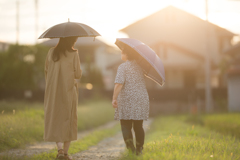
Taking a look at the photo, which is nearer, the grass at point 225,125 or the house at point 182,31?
the grass at point 225,125

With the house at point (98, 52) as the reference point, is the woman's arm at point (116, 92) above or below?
below

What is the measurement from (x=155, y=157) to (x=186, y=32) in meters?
32.9

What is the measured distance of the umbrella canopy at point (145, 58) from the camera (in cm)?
540

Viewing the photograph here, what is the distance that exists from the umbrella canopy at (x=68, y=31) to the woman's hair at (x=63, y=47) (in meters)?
0.12

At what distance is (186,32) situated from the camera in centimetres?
3612

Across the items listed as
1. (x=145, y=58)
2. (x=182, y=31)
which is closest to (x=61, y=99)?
(x=145, y=58)

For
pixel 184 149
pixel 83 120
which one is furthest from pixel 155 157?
pixel 83 120

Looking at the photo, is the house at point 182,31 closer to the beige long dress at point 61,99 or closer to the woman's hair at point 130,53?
the woman's hair at point 130,53

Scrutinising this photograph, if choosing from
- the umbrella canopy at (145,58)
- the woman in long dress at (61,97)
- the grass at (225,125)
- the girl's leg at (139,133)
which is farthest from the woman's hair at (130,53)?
the grass at (225,125)

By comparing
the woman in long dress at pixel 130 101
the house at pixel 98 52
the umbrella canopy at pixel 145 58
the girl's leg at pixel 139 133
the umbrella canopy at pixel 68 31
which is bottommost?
the girl's leg at pixel 139 133

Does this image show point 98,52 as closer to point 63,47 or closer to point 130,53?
point 130,53

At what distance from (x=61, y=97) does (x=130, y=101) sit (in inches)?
43.6

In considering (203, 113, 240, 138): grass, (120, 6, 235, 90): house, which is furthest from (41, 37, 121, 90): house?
(203, 113, 240, 138): grass

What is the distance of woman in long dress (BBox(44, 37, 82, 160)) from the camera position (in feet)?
16.8
